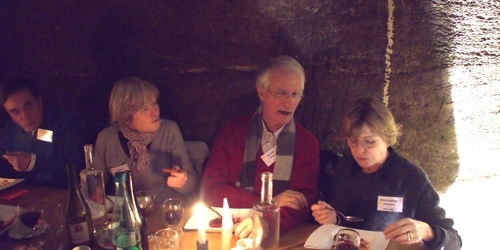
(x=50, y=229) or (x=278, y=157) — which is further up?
(x=278, y=157)

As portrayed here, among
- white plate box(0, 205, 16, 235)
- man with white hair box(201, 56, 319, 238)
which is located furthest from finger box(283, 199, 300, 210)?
white plate box(0, 205, 16, 235)

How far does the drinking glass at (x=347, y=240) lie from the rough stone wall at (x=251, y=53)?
1.26 m

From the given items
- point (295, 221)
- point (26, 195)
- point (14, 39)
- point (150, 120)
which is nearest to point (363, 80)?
point (295, 221)

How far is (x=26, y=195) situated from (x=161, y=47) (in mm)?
1273

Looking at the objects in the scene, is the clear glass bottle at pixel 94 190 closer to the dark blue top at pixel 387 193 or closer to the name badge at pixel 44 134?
the name badge at pixel 44 134

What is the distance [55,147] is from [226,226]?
67.4 inches

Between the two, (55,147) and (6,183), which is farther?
(55,147)

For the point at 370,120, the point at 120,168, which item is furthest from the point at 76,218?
the point at 370,120

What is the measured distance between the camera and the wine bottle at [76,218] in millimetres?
1412

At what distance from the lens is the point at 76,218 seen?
4.78ft

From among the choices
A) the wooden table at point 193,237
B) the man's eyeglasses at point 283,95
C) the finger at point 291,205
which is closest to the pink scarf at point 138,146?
the wooden table at point 193,237

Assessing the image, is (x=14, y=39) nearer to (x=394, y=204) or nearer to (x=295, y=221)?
(x=295, y=221)

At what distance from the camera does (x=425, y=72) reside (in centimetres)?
228

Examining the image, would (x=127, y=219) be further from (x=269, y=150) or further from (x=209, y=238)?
(x=269, y=150)
